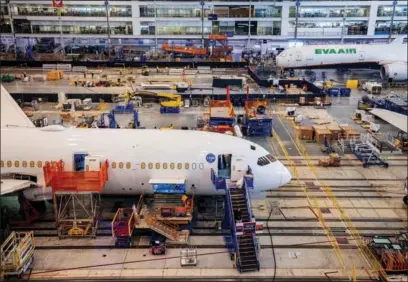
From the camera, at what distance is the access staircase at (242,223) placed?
77.6ft

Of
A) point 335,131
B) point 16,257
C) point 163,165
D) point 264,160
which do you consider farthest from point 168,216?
point 335,131

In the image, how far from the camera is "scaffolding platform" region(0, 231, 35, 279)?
22500 mm

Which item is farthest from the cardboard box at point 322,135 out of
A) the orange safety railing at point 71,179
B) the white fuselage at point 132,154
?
the orange safety railing at point 71,179

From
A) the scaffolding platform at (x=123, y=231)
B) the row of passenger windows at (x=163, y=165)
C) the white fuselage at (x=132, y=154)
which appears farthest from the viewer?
the row of passenger windows at (x=163, y=165)

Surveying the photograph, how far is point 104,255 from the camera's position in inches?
979

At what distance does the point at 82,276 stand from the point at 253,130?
2752 centimetres

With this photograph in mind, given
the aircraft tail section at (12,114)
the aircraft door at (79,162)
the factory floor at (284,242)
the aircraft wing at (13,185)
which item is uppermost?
the aircraft tail section at (12,114)

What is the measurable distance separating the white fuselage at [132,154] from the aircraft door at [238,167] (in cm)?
6

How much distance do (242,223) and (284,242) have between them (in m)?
3.89

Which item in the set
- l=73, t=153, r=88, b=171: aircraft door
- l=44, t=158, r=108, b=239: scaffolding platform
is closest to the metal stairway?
l=44, t=158, r=108, b=239: scaffolding platform

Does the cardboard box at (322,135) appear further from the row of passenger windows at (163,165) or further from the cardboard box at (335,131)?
the row of passenger windows at (163,165)

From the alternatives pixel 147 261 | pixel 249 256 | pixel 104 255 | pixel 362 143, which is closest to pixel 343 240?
pixel 249 256

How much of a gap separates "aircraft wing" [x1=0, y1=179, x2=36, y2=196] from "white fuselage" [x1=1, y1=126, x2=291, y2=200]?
0.66 m

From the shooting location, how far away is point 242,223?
952 inches
